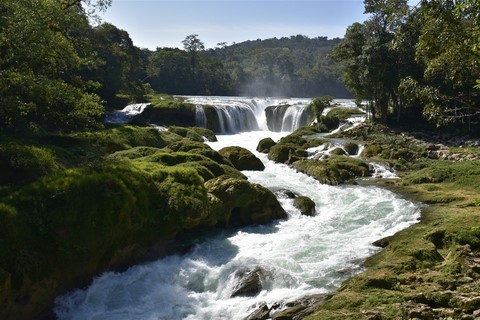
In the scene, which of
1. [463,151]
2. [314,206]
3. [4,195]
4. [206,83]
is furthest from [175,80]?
[4,195]

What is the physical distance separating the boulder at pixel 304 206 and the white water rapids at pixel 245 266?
22 cm

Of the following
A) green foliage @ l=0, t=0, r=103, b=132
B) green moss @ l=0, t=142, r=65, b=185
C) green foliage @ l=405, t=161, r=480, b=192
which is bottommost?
green foliage @ l=405, t=161, r=480, b=192

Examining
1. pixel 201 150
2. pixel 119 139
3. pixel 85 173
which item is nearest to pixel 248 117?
pixel 119 139

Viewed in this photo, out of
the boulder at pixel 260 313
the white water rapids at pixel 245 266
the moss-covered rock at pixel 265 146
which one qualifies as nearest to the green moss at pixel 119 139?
the white water rapids at pixel 245 266

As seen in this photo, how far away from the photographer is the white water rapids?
30.3ft

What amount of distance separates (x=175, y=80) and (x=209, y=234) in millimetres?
77788

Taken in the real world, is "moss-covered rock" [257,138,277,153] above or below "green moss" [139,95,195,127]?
below

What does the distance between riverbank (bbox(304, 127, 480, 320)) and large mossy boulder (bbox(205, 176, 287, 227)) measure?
13.9 feet

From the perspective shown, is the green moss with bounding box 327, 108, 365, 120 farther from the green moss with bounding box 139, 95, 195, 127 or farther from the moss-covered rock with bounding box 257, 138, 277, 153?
the green moss with bounding box 139, 95, 195, 127

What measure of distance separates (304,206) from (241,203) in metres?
3.02

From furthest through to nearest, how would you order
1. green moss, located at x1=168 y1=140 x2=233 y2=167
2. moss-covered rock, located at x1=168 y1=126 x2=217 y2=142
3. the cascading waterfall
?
the cascading waterfall
moss-covered rock, located at x1=168 y1=126 x2=217 y2=142
green moss, located at x1=168 y1=140 x2=233 y2=167

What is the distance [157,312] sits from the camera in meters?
9.13

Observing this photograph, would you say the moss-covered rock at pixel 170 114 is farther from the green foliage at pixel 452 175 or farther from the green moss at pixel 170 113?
the green foliage at pixel 452 175

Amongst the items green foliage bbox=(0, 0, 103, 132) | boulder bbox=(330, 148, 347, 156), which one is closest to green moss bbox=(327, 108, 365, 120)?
boulder bbox=(330, 148, 347, 156)
